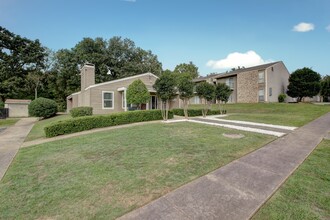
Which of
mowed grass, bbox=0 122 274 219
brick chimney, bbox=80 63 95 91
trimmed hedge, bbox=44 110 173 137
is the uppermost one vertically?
brick chimney, bbox=80 63 95 91

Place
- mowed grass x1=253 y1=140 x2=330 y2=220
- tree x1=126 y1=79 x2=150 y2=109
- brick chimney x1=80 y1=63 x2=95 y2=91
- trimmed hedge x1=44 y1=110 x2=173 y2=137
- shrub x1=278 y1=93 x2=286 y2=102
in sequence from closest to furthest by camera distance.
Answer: mowed grass x1=253 y1=140 x2=330 y2=220 → trimmed hedge x1=44 y1=110 x2=173 y2=137 → tree x1=126 y1=79 x2=150 y2=109 → brick chimney x1=80 y1=63 x2=95 y2=91 → shrub x1=278 y1=93 x2=286 y2=102

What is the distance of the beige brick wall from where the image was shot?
28844 mm

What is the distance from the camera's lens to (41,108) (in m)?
19.5

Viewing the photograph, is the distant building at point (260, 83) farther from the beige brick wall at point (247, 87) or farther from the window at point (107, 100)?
the window at point (107, 100)

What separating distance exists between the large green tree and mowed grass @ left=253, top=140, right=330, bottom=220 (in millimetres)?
38994

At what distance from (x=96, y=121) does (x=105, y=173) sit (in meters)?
7.58

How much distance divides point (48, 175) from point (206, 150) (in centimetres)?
449

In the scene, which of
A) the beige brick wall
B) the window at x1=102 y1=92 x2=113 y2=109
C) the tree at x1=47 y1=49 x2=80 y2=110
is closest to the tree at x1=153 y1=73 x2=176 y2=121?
the window at x1=102 y1=92 x2=113 y2=109

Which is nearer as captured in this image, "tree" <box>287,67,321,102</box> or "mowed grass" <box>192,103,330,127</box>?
"mowed grass" <box>192,103,330,127</box>

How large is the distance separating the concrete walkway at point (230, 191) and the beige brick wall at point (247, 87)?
85.5ft

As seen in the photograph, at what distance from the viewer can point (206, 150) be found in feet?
19.1

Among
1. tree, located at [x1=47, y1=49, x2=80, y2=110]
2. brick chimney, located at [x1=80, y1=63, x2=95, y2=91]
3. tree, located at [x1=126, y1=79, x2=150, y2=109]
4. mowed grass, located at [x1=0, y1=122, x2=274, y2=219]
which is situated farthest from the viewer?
tree, located at [x1=47, y1=49, x2=80, y2=110]

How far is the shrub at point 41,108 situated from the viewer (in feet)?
63.4

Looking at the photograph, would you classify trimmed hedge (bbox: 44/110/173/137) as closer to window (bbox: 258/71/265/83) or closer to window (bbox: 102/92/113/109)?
window (bbox: 102/92/113/109)
